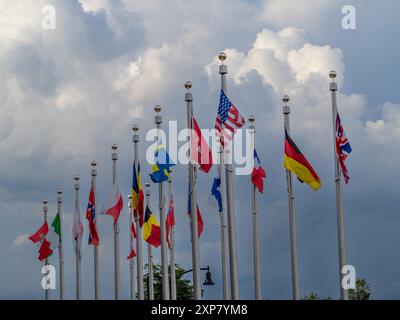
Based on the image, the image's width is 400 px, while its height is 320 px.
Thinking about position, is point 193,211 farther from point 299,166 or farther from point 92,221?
point 92,221

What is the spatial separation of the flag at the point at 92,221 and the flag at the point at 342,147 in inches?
705

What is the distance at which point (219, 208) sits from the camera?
56594mm

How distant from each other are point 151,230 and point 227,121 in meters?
13.3

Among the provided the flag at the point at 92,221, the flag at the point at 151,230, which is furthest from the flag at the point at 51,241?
the flag at the point at 151,230

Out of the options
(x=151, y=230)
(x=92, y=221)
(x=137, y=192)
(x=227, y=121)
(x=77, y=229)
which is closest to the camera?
(x=227, y=121)

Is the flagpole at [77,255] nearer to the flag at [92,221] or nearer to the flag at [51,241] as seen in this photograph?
the flag at [51,241]

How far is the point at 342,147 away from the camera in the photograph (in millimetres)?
51344

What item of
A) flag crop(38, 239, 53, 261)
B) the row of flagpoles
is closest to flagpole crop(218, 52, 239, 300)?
the row of flagpoles

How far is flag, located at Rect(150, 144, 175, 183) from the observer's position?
5488 centimetres

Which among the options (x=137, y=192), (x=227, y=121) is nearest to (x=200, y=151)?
(x=227, y=121)

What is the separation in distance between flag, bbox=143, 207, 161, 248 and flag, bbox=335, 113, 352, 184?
45.4 feet

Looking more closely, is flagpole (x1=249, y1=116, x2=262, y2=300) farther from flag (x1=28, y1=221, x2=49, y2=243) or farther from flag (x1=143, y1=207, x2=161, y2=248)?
flag (x1=28, y1=221, x2=49, y2=243)
